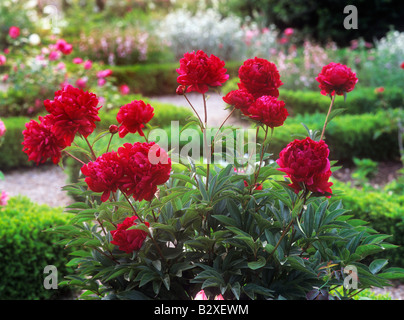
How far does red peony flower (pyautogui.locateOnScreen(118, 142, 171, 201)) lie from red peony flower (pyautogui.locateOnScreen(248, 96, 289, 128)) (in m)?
0.37

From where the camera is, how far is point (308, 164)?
49.4 inches

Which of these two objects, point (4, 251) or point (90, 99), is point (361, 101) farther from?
point (90, 99)

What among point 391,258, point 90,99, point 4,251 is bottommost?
point 391,258

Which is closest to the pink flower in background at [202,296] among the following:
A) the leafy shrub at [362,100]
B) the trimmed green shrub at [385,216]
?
the trimmed green shrub at [385,216]

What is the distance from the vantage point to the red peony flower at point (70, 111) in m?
1.44

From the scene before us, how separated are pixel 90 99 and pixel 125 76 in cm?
777

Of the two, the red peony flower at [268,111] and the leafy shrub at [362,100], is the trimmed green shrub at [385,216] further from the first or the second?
the leafy shrub at [362,100]

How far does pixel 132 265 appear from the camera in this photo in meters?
1.47

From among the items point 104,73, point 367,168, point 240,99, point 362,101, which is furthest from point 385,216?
point 104,73

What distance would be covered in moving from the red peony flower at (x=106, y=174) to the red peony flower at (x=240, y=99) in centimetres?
49

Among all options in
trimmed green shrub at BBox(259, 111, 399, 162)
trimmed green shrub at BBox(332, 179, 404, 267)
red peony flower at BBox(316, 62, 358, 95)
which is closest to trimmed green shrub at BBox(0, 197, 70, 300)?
red peony flower at BBox(316, 62, 358, 95)
